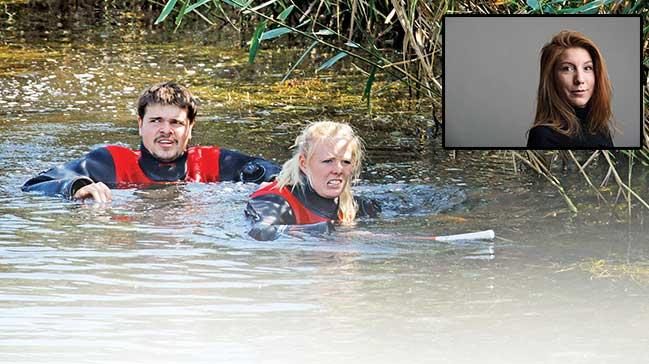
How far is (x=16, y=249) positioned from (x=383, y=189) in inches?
81.0

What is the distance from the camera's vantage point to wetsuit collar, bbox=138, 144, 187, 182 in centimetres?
711

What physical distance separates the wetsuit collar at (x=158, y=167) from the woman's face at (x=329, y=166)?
4.25ft

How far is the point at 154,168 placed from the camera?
7.11 meters

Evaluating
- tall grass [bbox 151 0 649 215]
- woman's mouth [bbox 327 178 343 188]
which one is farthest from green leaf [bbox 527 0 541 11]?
woman's mouth [bbox 327 178 343 188]

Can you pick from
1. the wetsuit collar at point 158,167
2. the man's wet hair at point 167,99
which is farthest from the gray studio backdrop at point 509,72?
the wetsuit collar at point 158,167

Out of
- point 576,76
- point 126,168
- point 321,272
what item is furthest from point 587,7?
point 126,168

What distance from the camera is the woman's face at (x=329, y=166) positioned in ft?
19.5

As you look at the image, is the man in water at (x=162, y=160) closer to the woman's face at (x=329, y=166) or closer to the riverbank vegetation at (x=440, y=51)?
the riverbank vegetation at (x=440, y=51)

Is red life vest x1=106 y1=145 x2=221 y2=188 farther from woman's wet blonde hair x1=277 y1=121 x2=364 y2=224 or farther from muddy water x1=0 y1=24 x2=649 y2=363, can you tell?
woman's wet blonde hair x1=277 y1=121 x2=364 y2=224

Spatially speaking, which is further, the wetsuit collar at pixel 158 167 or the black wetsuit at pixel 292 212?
the wetsuit collar at pixel 158 167

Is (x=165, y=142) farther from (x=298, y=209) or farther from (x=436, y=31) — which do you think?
(x=436, y=31)

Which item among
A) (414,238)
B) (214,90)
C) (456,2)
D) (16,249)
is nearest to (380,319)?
(414,238)

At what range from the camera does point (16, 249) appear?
5668mm

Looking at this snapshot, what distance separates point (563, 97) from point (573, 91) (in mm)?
46
